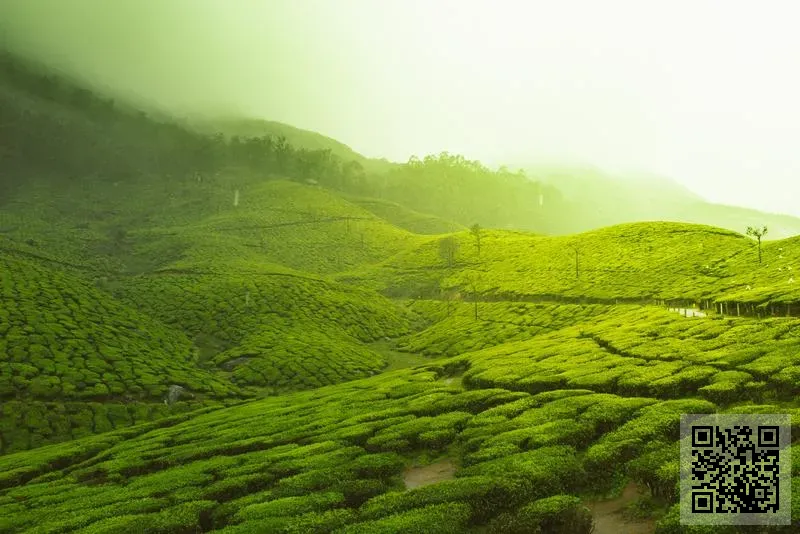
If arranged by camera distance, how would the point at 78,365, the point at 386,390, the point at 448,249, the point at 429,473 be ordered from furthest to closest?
1. the point at 448,249
2. the point at 78,365
3. the point at 386,390
4. the point at 429,473

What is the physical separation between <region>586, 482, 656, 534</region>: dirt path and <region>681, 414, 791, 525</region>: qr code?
2.31 metres

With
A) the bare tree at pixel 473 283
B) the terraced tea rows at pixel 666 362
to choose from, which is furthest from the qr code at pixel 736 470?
the bare tree at pixel 473 283

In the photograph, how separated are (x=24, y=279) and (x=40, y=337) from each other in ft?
88.3

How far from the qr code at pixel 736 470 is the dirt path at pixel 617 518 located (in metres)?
2.31

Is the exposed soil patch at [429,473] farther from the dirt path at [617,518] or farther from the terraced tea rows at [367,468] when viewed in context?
the dirt path at [617,518]

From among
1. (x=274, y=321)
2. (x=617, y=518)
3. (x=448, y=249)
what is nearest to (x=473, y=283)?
(x=448, y=249)

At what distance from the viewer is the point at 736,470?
21.4m

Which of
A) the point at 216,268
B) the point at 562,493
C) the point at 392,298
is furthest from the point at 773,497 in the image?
the point at 216,268

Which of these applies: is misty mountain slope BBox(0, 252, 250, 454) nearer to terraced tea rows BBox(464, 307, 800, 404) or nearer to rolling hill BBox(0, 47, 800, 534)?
rolling hill BBox(0, 47, 800, 534)

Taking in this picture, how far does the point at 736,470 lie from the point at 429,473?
16797 millimetres

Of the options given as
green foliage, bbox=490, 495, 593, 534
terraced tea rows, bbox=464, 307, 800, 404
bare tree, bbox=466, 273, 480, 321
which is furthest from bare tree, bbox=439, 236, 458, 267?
green foliage, bbox=490, 495, 593, 534

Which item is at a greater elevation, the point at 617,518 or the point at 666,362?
the point at 666,362

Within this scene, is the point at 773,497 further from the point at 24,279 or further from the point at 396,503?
the point at 24,279

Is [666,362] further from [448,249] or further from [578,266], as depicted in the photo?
[448,249]
